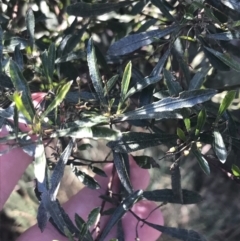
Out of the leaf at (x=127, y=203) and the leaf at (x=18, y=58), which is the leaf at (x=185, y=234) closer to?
the leaf at (x=127, y=203)

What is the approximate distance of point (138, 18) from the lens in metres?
0.92

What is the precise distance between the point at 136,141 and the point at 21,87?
0.53 ft

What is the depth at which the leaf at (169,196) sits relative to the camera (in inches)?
28.4

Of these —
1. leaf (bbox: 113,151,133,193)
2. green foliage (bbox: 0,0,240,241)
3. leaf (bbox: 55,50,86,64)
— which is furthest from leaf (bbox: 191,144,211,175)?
leaf (bbox: 55,50,86,64)

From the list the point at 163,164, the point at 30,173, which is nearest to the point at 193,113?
the point at 163,164

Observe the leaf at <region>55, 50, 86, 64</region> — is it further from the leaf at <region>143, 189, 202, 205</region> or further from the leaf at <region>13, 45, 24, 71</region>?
the leaf at <region>143, 189, 202, 205</region>

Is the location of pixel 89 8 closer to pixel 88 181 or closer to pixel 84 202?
pixel 88 181

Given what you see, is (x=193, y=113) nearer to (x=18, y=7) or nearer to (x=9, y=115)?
(x=9, y=115)

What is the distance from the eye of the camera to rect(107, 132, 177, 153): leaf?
2.00 feet

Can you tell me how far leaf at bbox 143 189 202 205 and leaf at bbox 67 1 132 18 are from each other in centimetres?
27

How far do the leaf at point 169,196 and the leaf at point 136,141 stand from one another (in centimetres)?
13

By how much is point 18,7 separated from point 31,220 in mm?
587

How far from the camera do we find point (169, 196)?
729 mm

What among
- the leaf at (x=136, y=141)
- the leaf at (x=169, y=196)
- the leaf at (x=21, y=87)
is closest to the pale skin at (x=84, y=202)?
the leaf at (x=169, y=196)
